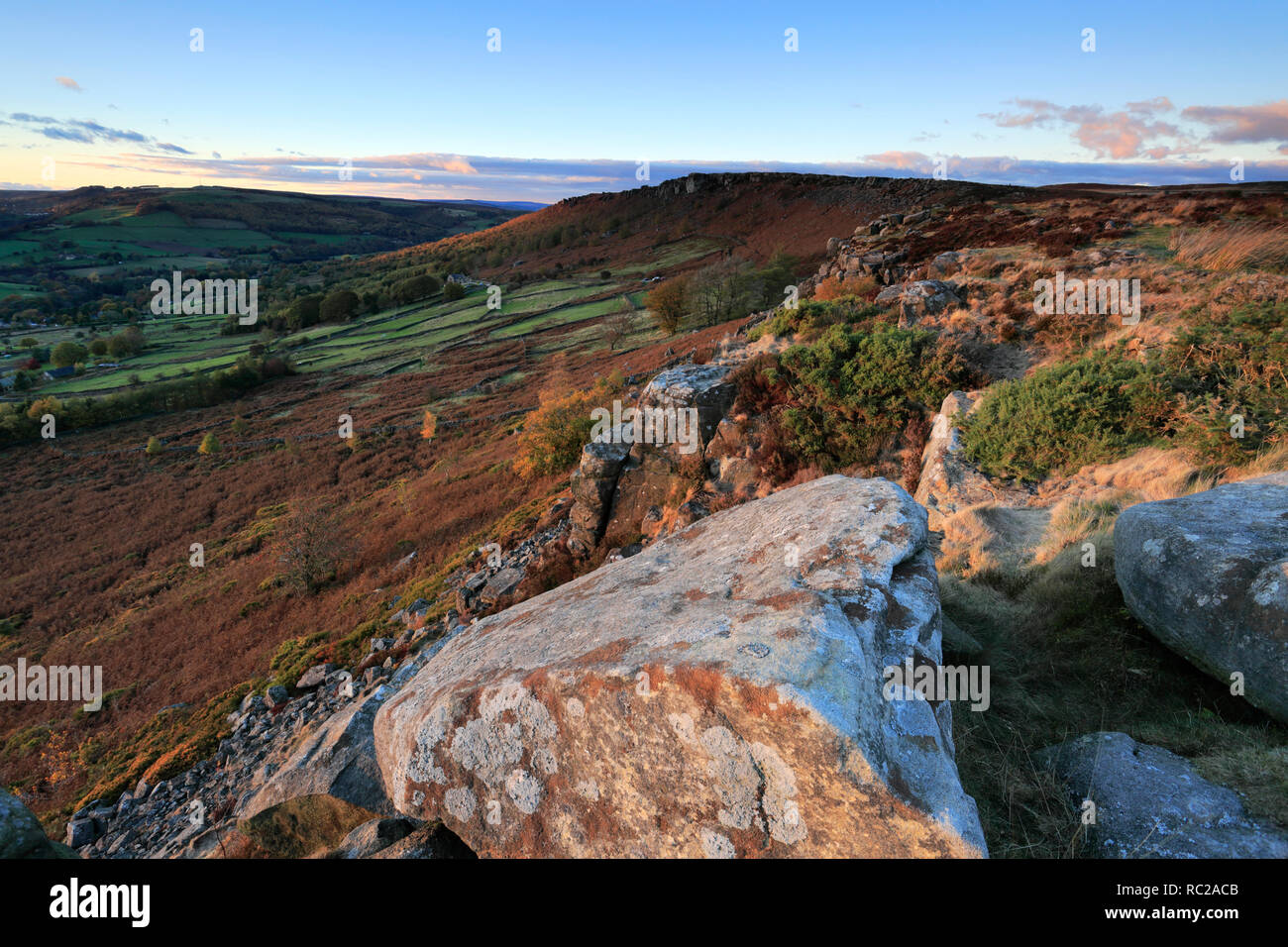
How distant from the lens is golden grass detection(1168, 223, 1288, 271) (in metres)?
16.2

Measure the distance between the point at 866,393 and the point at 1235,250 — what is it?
14.3m

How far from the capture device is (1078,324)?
15031 millimetres

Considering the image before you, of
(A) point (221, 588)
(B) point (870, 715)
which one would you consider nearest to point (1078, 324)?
(B) point (870, 715)

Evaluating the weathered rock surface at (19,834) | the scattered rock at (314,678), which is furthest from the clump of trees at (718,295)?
the weathered rock surface at (19,834)

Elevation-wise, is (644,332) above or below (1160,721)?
above

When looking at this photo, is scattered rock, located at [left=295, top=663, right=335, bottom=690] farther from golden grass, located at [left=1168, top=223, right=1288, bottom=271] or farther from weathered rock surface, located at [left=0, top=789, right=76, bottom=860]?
golden grass, located at [left=1168, top=223, right=1288, bottom=271]

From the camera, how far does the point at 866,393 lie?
1363 centimetres

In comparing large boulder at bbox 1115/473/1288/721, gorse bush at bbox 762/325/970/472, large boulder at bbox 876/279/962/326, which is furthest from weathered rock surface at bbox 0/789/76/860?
large boulder at bbox 876/279/962/326

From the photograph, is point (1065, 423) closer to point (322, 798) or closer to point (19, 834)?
point (322, 798)

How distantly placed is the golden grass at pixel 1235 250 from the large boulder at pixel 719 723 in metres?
19.7

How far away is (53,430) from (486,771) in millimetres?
97751

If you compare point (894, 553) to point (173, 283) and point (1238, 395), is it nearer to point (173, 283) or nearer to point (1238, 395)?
point (1238, 395)

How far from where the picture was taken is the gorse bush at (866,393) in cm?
1347

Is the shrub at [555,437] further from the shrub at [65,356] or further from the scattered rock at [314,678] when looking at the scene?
the shrub at [65,356]
